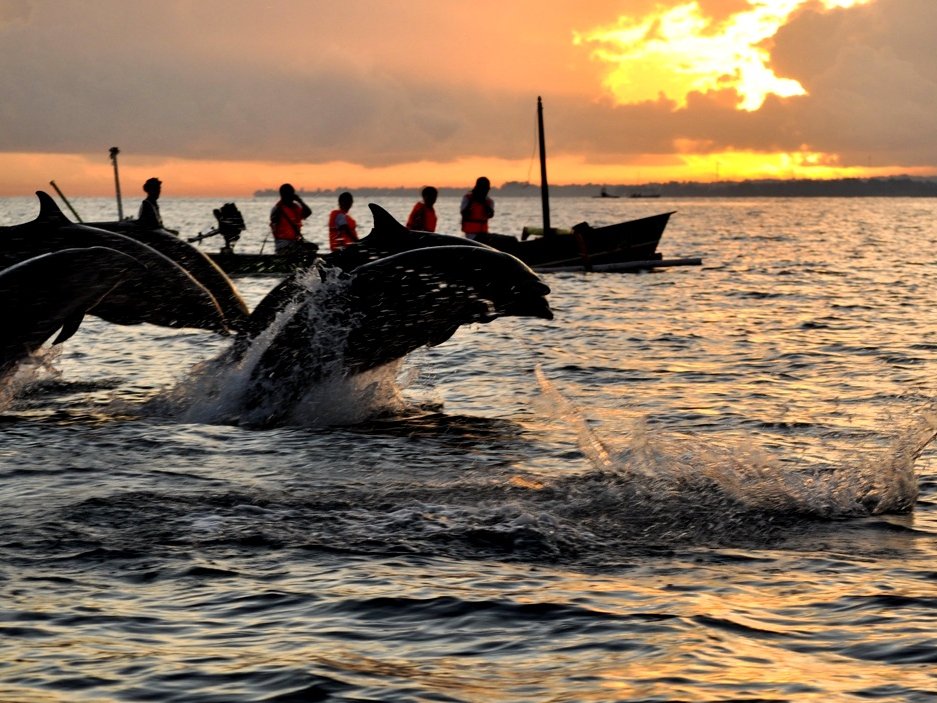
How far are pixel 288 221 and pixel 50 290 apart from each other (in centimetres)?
1618

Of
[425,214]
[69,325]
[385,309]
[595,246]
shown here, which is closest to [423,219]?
[425,214]

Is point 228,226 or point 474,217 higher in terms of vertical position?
point 228,226

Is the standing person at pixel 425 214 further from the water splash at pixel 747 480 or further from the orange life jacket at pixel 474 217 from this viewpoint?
the water splash at pixel 747 480

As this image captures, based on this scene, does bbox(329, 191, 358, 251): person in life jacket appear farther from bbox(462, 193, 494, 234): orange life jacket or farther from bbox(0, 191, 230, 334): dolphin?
bbox(0, 191, 230, 334): dolphin

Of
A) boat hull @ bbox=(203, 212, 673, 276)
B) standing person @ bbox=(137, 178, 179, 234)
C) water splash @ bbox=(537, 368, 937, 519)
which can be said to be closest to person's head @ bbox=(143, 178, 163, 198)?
standing person @ bbox=(137, 178, 179, 234)

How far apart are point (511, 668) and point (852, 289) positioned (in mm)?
36223

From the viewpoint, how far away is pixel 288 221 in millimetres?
30625

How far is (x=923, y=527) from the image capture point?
9602 mm

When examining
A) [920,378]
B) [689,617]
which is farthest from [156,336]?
[689,617]

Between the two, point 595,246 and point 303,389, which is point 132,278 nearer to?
point 303,389

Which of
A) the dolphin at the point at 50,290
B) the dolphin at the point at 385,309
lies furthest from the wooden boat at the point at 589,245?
the dolphin at the point at 50,290

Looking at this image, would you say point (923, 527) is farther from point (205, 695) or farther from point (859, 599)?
point (205, 695)

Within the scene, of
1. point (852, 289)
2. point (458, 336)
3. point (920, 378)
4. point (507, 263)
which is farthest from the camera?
point (852, 289)

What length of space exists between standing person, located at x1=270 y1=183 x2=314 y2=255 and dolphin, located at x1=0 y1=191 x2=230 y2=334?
36.2ft
